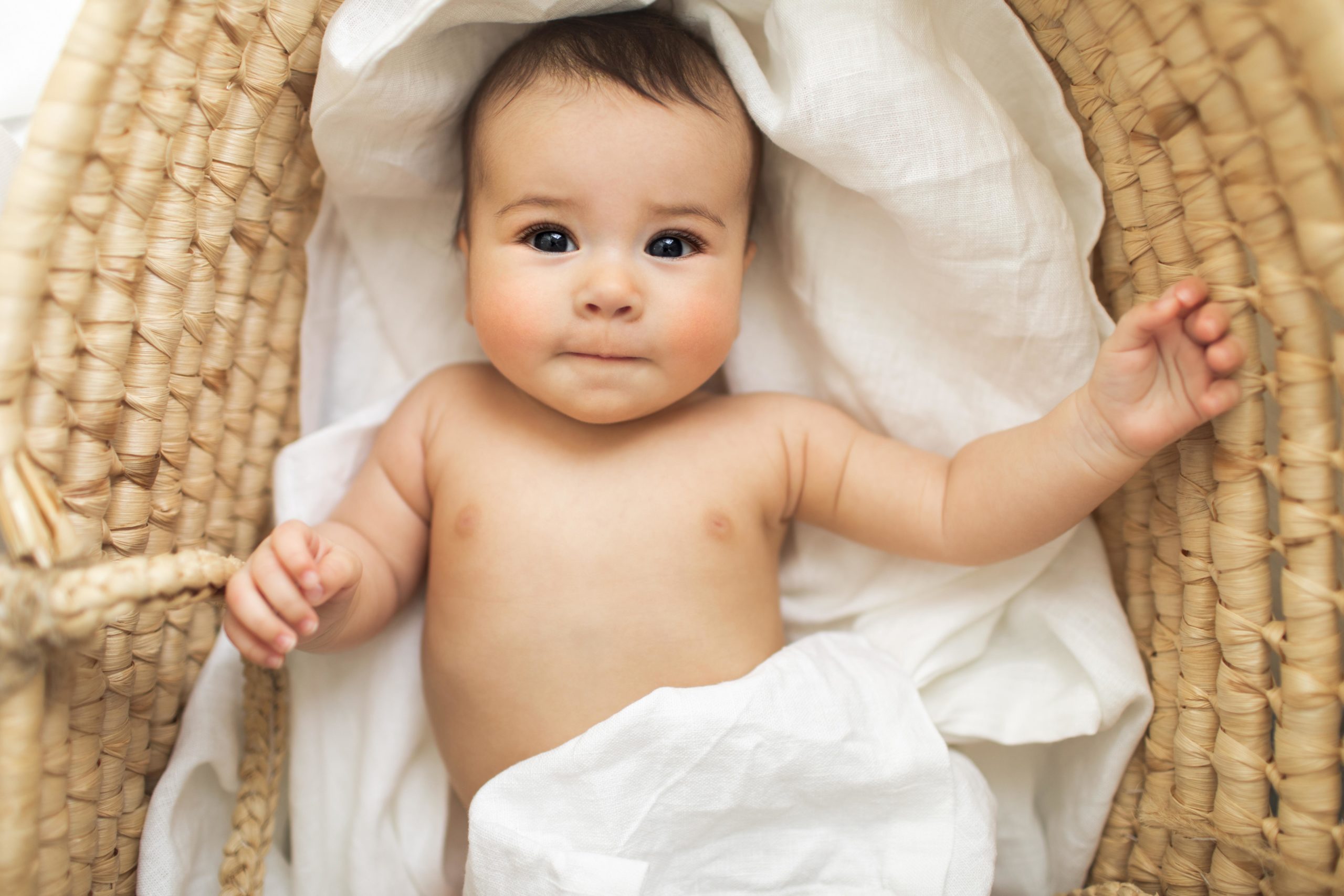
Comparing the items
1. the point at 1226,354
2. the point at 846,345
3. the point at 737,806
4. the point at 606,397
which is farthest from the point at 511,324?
the point at 1226,354

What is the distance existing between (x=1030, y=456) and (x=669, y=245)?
373 millimetres

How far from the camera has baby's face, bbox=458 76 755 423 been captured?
2.75 feet

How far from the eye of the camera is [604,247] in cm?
85

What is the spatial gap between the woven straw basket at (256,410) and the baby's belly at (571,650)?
0.22m

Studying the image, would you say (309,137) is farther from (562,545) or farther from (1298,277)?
(1298,277)

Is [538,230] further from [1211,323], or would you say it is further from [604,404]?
[1211,323]

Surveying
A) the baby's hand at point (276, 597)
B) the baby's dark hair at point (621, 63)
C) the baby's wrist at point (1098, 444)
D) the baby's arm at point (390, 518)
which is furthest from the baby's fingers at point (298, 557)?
the baby's wrist at point (1098, 444)

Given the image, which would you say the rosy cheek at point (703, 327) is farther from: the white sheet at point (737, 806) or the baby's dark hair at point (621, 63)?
the white sheet at point (737, 806)

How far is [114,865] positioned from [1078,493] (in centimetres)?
89

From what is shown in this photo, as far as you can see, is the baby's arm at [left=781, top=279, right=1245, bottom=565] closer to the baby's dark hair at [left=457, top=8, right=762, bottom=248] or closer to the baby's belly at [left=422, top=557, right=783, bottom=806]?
the baby's belly at [left=422, top=557, right=783, bottom=806]

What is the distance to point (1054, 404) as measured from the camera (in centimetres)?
94

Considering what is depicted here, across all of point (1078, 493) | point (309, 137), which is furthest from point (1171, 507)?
point (309, 137)

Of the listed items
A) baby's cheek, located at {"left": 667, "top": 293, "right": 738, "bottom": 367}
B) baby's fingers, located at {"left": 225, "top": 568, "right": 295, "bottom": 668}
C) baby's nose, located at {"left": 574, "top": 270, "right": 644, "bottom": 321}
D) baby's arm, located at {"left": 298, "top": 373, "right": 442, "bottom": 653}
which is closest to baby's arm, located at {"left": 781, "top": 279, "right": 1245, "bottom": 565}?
baby's cheek, located at {"left": 667, "top": 293, "right": 738, "bottom": 367}

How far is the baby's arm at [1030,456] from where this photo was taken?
0.73 meters
